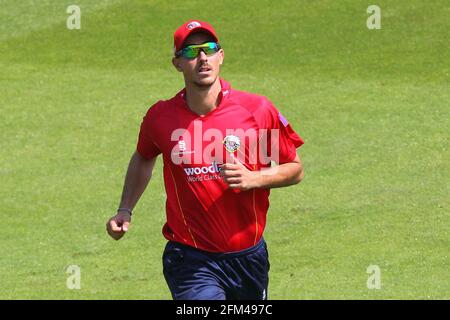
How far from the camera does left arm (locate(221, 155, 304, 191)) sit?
29.8 feet

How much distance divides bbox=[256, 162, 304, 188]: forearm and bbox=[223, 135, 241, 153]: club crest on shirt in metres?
0.27

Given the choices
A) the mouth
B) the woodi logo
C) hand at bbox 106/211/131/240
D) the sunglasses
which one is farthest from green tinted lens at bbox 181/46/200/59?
hand at bbox 106/211/131/240

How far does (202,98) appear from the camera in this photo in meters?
9.60

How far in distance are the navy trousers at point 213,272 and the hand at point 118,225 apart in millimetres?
382

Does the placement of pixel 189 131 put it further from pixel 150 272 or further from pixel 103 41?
pixel 103 41

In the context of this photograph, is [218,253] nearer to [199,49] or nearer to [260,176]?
[260,176]

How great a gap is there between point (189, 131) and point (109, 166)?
8.75m

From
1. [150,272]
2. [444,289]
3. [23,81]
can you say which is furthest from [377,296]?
[23,81]

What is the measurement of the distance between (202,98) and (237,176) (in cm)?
81

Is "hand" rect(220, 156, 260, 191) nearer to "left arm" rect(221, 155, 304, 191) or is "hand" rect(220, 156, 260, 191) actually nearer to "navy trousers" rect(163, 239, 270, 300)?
"left arm" rect(221, 155, 304, 191)

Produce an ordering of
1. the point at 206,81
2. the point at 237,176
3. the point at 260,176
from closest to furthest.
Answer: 1. the point at 237,176
2. the point at 260,176
3. the point at 206,81

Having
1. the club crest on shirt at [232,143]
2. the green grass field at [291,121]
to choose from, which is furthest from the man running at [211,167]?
the green grass field at [291,121]

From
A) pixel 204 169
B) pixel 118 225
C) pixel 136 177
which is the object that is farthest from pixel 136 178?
pixel 204 169

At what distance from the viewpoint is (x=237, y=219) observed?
9.57 metres
